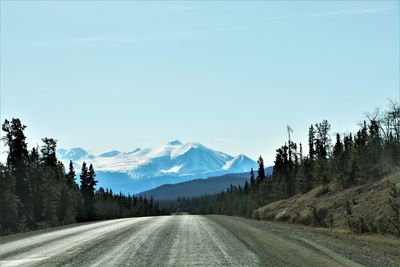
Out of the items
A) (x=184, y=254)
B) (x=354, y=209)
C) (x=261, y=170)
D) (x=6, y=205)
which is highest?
(x=261, y=170)

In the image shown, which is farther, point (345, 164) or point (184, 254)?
point (345, 164)

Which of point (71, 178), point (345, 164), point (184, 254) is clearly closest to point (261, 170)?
point (71, 178)

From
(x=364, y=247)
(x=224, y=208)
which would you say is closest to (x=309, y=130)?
(x=224, y=208)

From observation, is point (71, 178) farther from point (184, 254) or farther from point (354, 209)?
point (184, 254)

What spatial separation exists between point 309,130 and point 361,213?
90463 mm

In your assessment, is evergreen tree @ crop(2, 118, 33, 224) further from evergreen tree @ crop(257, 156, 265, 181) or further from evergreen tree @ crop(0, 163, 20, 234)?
evergreen tree @ crop(257, 156, 265, 181)

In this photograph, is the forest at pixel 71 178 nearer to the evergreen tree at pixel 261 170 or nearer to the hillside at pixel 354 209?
the hillside at pixel 354 209

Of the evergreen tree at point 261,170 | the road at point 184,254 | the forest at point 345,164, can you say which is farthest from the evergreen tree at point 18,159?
the evergreen tree at point 261,170

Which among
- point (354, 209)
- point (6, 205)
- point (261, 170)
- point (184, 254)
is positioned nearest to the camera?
point (184, 254)

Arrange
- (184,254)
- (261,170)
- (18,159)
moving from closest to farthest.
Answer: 1. (184,254)
2. (18,159)
3. (261,170)

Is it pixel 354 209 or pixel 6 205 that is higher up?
pixel 6 205

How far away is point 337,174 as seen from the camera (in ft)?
197

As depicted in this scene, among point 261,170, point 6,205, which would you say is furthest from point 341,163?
point 261,170

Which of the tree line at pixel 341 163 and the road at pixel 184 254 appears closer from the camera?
the road at pixel 184 254
